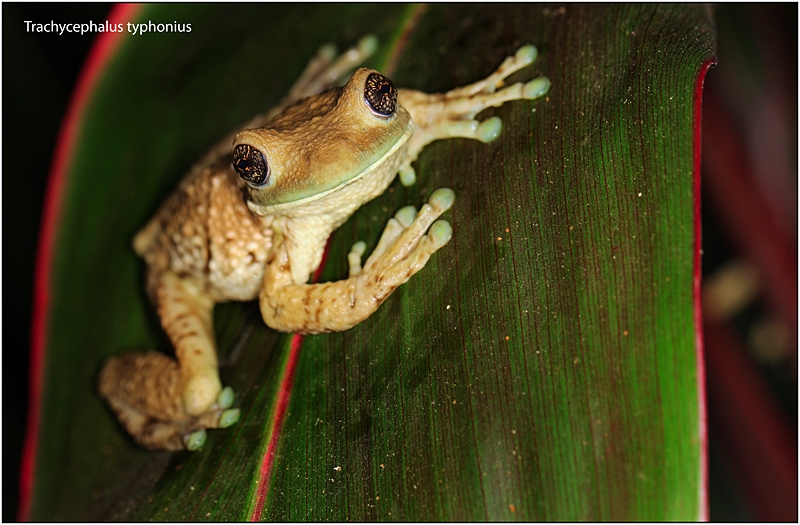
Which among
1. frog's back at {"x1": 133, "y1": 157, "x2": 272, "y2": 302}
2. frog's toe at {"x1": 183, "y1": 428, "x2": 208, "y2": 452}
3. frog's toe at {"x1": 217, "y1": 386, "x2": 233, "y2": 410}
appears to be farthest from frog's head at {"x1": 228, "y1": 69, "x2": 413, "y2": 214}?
frog's toe at {"x1": 183, "y1": 428, "x2": 208, "y2": 452}

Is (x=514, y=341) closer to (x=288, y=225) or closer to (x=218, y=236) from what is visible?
(x=288, y=225)

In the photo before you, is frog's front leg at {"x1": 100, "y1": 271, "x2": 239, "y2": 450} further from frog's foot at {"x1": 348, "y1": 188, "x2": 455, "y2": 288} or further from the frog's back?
frog's foot at {"x1": 348, "y1": 188, "x2": 455, "y2": 288}

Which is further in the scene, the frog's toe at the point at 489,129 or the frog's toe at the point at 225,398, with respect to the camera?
the frog's toe at the point at 225,398

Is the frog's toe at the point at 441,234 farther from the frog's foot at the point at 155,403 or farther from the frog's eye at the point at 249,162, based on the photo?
the frog's foot at the point at 155,403

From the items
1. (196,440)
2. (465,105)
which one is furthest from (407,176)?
(196,440)

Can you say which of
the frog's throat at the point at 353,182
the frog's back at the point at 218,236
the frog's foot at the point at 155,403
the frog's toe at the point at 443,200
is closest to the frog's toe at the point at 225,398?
the frog's foot at the point at 155,403
